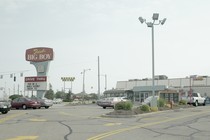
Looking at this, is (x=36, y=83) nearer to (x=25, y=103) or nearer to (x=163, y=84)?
(x=25, y=103)

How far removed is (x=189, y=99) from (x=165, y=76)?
78.3 meters

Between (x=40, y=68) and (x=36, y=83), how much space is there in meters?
2.46

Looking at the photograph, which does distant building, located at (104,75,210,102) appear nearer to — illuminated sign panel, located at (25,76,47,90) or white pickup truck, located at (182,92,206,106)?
white pickup truck, located at (182,92,206,106)

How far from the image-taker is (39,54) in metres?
60.9

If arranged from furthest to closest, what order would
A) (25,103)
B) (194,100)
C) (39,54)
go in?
A: (39,54), (194,100), (25,103)

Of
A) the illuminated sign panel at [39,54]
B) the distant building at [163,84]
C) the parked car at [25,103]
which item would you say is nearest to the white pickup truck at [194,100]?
the distant building at [163,84]

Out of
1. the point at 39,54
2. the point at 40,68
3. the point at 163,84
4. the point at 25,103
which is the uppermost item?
the point at 39,54

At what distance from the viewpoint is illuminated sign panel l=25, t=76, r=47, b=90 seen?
194 feet

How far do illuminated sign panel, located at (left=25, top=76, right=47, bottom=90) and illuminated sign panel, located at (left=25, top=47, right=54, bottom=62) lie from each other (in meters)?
2.96

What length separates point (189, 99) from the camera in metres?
48.3

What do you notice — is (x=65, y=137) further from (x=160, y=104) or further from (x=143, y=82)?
(x=143, y=82)

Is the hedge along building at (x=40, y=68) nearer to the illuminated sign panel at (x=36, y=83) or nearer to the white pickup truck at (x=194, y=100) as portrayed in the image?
the illuminated sign panel at (x=36, y=83)

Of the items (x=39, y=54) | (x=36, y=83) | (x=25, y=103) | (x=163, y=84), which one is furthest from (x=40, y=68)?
(x=163, y=84)

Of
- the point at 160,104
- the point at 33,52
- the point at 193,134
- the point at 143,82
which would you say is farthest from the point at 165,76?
the point at 193,134
